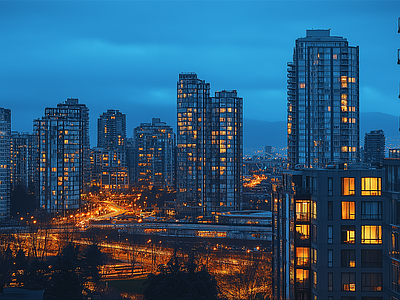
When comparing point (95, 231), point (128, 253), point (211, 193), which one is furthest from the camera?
point (211, 193)

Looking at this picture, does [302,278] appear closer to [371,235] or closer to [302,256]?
[302,256]

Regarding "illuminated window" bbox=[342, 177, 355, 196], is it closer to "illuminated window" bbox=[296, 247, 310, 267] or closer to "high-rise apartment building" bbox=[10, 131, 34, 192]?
"illuminated window" bbox=[296, 247, 310, 267]

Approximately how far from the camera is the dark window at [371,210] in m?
25.3

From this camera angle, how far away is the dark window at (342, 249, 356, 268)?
82.3ft

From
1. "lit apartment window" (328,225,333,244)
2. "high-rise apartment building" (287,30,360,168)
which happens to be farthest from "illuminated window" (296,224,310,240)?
"high-rise apartment building" (287,30,360,168)

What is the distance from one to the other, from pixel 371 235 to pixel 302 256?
328 cm

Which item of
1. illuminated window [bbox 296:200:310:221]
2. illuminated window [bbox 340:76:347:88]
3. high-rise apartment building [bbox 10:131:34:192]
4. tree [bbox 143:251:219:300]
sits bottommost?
tree [bbox 143:251:219:300]

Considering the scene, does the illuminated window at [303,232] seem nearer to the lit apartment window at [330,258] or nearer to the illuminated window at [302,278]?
the lit apartment window at [330,258]

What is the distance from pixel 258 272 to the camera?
152 ft

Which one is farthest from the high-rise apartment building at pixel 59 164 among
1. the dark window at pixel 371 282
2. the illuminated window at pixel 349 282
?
the dark window at pixel 371 282

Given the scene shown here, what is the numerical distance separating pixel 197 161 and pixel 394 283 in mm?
70686

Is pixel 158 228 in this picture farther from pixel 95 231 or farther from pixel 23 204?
pixel 23 204

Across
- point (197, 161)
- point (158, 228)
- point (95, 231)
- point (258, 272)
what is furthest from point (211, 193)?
point (258, 272)

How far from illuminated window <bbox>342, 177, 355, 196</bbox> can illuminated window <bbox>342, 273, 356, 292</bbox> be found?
3.63 m
